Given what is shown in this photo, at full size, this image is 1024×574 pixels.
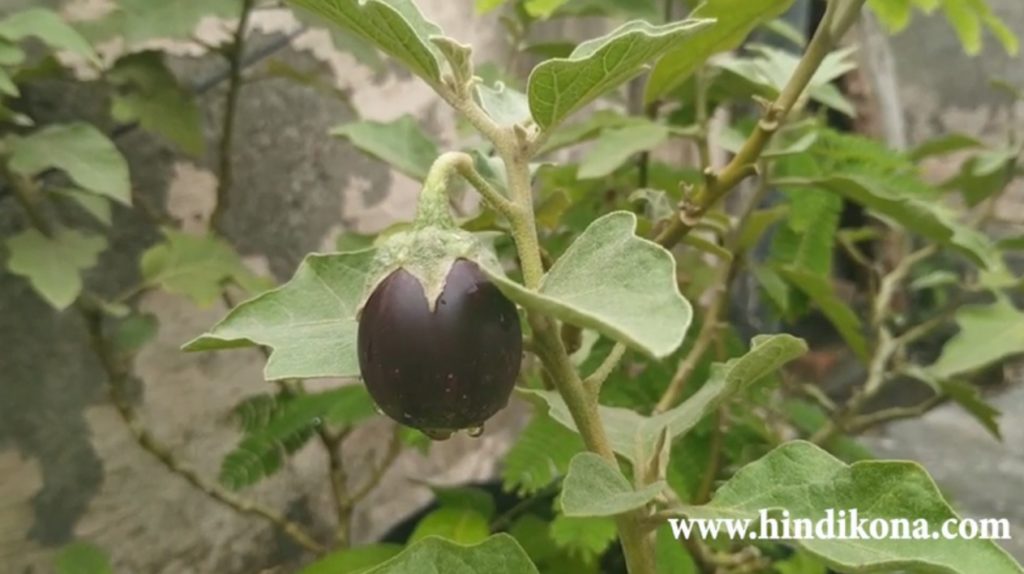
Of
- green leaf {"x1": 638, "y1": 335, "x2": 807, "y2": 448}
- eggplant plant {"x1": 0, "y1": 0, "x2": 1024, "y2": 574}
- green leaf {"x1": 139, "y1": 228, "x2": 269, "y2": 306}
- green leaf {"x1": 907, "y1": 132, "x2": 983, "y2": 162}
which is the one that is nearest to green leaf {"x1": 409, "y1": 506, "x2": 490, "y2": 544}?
eggplant plant {"x1": 0, "y1": 0, "x2": 1024, "y2": 574}

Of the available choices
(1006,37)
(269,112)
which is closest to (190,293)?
(269,112)

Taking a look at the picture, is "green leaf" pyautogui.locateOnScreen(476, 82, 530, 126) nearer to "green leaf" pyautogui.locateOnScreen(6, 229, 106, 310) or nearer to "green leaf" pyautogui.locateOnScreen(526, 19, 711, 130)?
"green leaf" pyautogui.locateOnScreen(526, 19, 711, 130)

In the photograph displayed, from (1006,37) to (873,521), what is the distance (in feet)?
1.67

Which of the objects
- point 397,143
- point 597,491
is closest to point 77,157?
point 397,143

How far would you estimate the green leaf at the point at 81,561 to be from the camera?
26.0 inches

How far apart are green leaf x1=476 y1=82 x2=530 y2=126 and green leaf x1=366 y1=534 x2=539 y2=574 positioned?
0.54 feet

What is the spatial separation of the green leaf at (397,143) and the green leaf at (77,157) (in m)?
0.13

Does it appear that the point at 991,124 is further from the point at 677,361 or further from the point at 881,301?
the point at 677,361

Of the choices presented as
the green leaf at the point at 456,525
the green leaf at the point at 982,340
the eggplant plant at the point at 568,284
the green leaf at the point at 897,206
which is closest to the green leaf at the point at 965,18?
the eggplant plant at the point at 568,284

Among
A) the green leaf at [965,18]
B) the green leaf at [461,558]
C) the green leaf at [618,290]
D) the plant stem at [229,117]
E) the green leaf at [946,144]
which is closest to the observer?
the green leaf at [618,290]

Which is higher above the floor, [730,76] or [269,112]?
[730,76]

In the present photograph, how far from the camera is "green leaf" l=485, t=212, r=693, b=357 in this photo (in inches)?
9.3

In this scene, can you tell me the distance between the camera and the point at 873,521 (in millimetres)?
319

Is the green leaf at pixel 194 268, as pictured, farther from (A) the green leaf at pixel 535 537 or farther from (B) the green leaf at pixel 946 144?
(B) the green leaf at pixel 946 144
